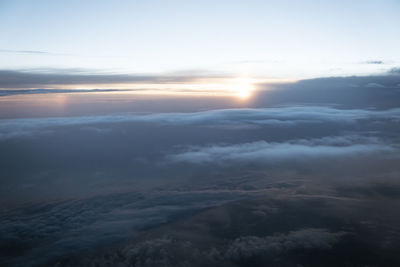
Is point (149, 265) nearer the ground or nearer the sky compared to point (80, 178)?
nearer the sky

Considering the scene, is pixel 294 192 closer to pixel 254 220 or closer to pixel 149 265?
pixel 254 220

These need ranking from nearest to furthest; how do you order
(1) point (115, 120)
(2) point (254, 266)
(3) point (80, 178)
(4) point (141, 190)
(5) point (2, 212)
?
(2) point (254, 266) < (5) point (2, 212) < (4) point (141, 190) < (3) point (80, 178) < (1) point (115, 120)

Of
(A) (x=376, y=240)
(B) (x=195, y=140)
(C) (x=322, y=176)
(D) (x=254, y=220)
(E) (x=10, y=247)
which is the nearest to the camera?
(A) (x=376, y=240)

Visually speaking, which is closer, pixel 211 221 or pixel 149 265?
pixel 149 265

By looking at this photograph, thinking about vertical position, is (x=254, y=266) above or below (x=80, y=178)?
above

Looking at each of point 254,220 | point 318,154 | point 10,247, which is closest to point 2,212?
point 10,247

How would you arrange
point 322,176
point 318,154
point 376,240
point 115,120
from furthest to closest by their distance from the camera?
point 115,120
point 318,154
point 322,176
point 376,240

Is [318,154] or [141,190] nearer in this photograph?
[141,190]

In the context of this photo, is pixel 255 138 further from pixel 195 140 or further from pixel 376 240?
pixel 376 240

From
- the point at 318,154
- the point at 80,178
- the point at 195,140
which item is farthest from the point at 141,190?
the point at 195,140
